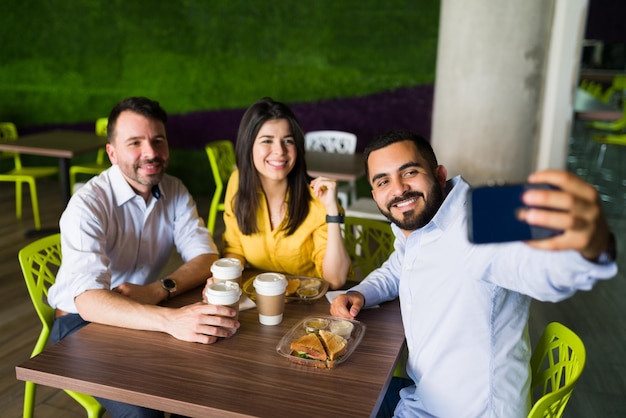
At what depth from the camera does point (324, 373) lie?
4.34ft

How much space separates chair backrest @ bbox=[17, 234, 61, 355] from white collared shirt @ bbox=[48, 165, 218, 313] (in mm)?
45

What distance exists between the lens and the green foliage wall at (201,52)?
542 centimetres

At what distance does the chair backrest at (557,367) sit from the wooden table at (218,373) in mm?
363

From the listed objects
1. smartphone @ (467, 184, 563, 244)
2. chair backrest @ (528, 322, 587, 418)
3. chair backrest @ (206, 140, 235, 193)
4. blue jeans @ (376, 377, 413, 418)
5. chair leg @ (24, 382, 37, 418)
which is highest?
smartphone @ (467, 184, 563, 244)

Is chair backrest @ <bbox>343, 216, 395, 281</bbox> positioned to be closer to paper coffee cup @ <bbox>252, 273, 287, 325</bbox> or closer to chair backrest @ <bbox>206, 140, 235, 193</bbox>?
paper coffee cup @ <bbox>252, 273, 287, 325</bbox>

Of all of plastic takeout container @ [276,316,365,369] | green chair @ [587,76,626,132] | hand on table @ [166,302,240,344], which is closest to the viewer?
plastic takeout container @ [276,316,365,369]

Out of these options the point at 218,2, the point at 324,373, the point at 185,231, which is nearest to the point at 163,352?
the point at 324,373

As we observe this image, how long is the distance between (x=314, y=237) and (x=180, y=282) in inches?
23.3

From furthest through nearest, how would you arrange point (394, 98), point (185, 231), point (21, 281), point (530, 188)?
point (394, 98)
point (21, 281)
point (185, 231)
point (530, 188)

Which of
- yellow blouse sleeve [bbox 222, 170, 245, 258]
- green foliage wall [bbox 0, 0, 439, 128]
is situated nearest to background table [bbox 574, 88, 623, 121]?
green foliage wall [bbox 0, 0, 439, 128]

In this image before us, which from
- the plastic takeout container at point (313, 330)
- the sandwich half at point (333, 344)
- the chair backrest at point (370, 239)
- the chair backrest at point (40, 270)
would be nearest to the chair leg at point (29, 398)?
the chair backrest at point (40, 270)

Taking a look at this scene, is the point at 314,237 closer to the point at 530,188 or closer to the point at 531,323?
the point at 530,188

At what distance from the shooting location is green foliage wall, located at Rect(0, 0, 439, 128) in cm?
542

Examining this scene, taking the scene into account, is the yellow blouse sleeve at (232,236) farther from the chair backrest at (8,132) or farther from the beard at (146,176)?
the chair backrest at (8,132)
